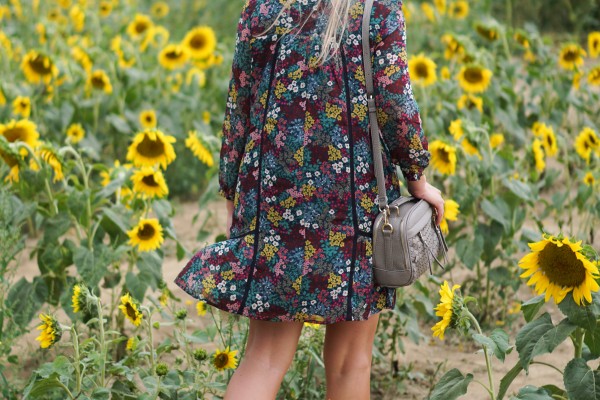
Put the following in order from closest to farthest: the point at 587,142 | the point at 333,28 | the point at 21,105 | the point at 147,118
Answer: the point at 333,28
the point at 587,142
the point at 21,105
the point at 147,118

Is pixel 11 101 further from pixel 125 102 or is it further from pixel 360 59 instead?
pixel 360 59

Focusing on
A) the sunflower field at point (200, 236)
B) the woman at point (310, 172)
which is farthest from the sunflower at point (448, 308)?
the woman at point (310, 172)

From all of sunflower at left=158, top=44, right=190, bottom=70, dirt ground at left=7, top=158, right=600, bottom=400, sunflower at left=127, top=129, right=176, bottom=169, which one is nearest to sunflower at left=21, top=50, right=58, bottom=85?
sunflower at left=158, top=44, right=190, bottom=70

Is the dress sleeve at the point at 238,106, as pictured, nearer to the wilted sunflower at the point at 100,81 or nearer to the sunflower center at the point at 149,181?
the sunflower center at the point at 149,181

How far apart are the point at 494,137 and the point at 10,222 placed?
6.12 ft

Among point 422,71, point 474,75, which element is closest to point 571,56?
point 474,75

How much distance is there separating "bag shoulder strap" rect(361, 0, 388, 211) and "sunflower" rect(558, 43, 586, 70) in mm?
2736

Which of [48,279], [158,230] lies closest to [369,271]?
[158,230]

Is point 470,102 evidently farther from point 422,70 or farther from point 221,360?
point 221,360

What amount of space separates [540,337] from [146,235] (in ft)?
4.16

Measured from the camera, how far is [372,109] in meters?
2.21

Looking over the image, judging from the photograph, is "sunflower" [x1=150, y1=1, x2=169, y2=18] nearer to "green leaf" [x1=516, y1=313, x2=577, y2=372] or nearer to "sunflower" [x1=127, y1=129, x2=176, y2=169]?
"sunflower" [x1=127, y1=129, x2=176, y2=169]

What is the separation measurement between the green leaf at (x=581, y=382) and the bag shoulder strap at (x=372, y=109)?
0.59 meters

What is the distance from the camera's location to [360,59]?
2.21 m
